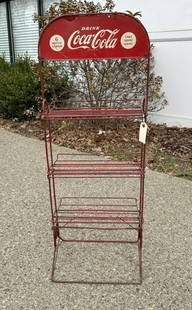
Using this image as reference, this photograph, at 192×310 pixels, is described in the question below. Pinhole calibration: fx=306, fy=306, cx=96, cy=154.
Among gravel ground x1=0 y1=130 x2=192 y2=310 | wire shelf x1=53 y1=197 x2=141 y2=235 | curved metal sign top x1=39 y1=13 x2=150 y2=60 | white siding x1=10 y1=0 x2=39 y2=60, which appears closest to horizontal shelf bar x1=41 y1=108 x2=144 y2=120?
curved metal sign top x1=39 y1=13 x2=150 y2=60

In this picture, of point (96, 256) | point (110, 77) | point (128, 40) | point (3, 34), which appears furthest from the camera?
point (3, 34)

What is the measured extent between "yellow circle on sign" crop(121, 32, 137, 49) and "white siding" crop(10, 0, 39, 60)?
683 centimetres

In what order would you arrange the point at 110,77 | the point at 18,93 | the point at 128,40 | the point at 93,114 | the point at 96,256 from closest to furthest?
the point at 128,40 < the point at 93,114 < the point at 96,256 < the point at 110,77 < the point at 18,93

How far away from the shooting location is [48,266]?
2.20 m

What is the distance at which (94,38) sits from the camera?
68.0 inches

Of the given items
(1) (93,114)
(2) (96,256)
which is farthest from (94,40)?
(2) (96,256)

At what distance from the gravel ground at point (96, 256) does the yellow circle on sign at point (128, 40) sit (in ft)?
4.87

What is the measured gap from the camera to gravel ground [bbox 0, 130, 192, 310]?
191 cm

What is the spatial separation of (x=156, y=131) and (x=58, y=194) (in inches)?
98.5

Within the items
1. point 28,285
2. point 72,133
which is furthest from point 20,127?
point 28,285

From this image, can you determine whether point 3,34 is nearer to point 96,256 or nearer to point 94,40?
point 94,40

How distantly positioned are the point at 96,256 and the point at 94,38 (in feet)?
5.02

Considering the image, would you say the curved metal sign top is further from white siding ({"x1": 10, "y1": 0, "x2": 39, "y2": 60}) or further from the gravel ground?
white siding ({"x1": 10, "y1": 0, "x2": 39, "y2": 60})

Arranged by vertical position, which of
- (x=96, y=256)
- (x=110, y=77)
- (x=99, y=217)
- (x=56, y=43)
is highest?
(x=56, y=43)
